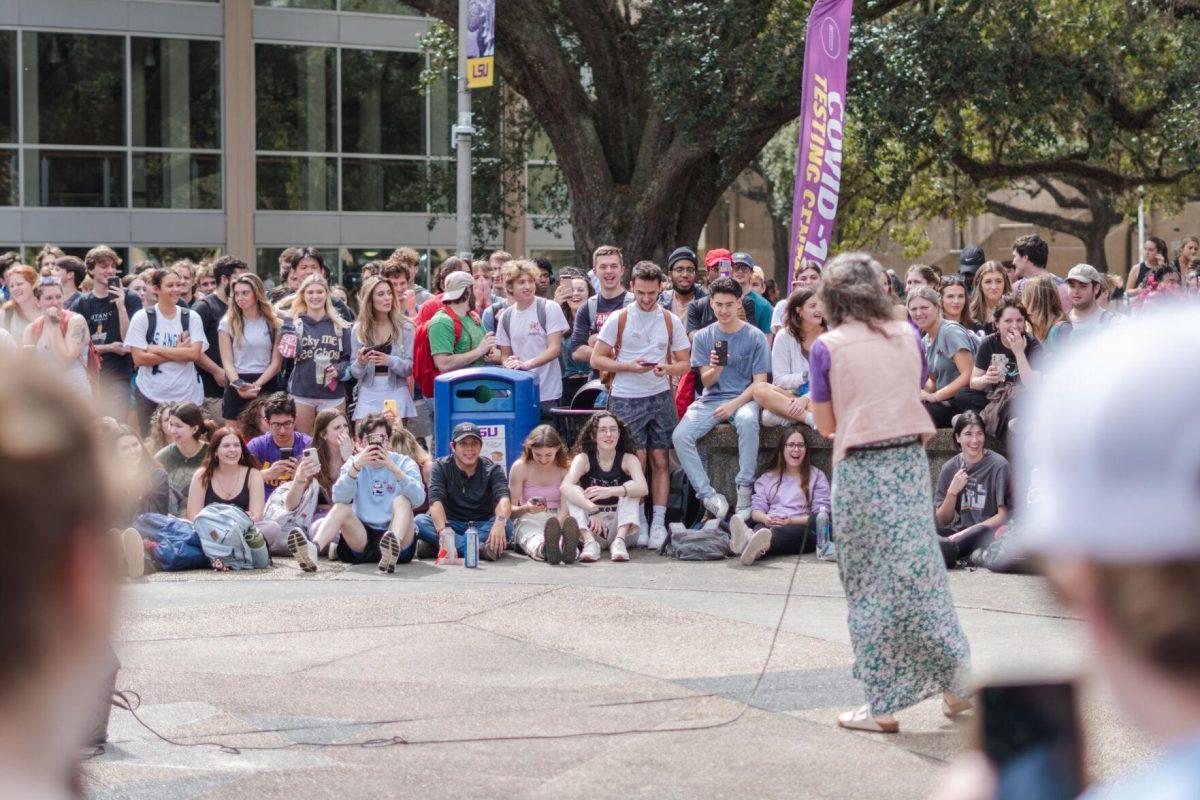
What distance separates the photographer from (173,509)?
1079 centimetres

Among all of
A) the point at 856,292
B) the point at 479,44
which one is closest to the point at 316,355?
the point at 479,44

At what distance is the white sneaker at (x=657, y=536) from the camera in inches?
428

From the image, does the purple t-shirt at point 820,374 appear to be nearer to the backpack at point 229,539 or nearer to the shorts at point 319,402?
the backpack at point 229,539

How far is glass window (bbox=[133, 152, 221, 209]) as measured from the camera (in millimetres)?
26734

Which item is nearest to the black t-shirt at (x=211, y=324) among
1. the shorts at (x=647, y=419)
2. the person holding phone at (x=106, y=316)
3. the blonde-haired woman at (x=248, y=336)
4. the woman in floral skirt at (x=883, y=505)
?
the blonde-haired woman at (x=248, y=336)

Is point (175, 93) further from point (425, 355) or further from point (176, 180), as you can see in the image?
point (425, 355)

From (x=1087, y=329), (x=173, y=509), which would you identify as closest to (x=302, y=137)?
(x=173, y=509)

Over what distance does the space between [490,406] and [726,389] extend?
1.75 metres

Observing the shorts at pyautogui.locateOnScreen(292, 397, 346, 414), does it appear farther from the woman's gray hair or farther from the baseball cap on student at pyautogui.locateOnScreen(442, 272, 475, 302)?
the woman's gray hair

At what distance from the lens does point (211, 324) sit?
492 inches

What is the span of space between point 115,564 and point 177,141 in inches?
1079

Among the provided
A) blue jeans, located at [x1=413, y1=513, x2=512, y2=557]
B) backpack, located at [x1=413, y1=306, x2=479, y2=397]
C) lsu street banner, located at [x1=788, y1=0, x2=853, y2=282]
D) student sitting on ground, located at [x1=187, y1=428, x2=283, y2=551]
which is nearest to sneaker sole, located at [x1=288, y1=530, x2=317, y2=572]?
student sitting on ground, located at [x1=187, y1=428, x2=283, y2=551]

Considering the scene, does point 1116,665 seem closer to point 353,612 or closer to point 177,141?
point 353,612

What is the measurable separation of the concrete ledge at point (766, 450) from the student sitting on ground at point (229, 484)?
3108mm
